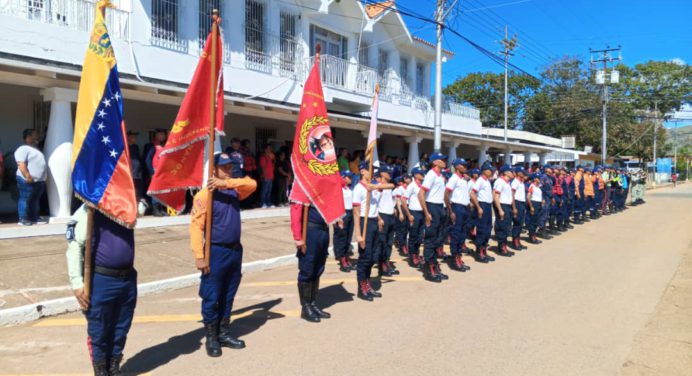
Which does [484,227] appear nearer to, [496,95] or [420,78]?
[420,78]

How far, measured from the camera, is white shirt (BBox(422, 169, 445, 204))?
290 inches

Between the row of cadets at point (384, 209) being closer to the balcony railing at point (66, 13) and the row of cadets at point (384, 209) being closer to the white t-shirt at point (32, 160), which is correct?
the white t-shirt at point (32, 160)

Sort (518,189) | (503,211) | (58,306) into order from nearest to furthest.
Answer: (58,306) < (503,211) < (518,189)

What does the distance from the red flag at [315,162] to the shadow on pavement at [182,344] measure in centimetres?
143

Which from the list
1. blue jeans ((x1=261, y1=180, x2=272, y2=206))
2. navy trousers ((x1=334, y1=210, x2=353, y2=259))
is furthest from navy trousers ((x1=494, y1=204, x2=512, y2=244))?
blue jeans ((x1=261, y1=180, x2=272, y2=206))

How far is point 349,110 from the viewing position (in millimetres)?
18516

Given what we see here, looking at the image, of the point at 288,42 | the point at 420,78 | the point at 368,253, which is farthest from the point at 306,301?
the point at 420,78

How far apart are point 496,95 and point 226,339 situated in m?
54.7

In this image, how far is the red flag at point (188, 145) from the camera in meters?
4.21

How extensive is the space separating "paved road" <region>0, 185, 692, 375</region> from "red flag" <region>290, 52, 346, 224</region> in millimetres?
1368

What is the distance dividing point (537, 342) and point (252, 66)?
1226 cm

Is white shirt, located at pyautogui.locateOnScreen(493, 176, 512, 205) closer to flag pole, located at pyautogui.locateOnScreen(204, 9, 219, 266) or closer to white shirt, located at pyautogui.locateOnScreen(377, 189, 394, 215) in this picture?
white shirt, located at pyautogui.locateOnScreen(377, 189, 394, 215)

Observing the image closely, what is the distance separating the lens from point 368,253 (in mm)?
6297

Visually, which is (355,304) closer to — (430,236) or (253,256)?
(430,236)
